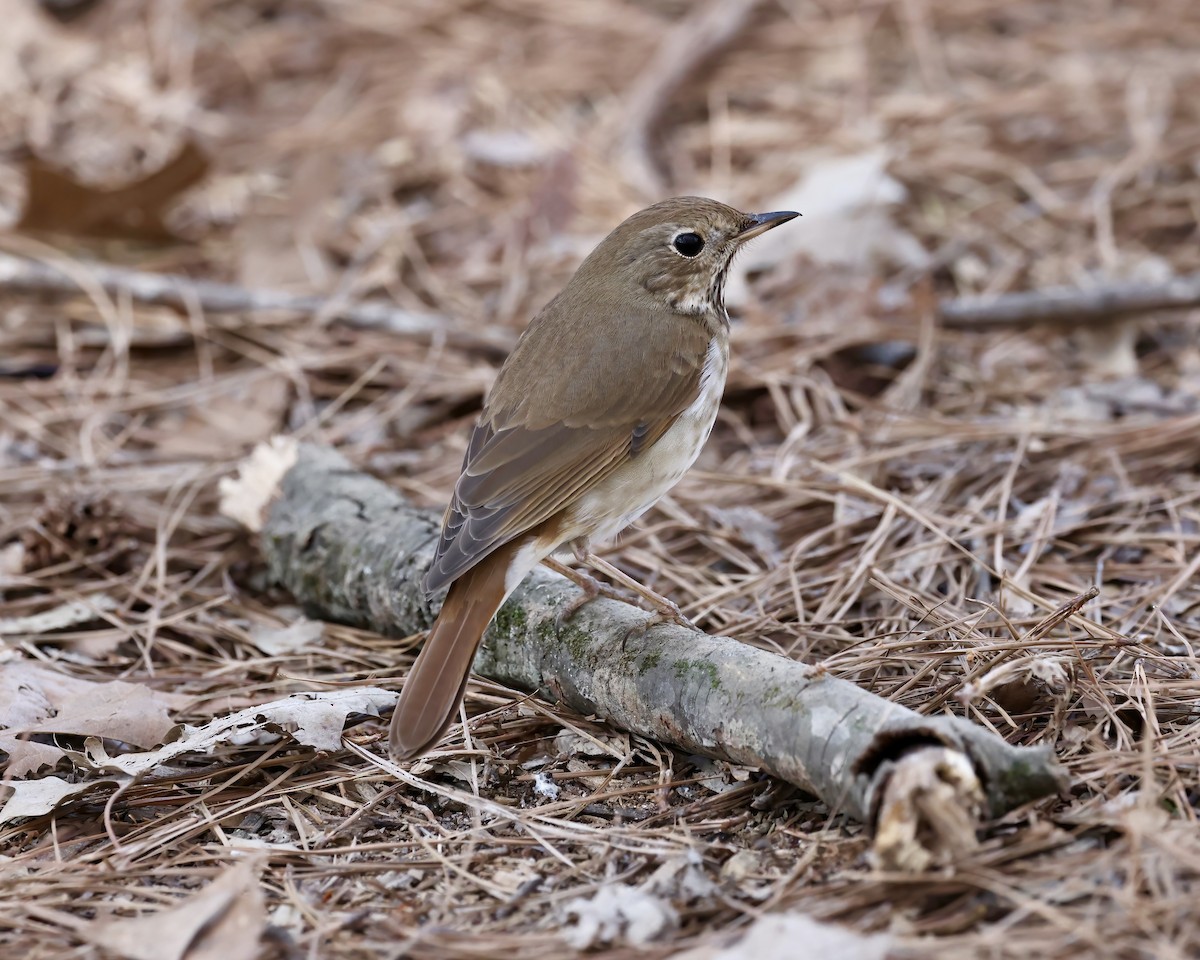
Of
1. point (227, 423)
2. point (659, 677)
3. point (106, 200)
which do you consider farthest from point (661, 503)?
point (106, 200)

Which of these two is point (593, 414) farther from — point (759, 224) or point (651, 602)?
point (759, 224)

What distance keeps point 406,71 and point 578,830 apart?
6.38m

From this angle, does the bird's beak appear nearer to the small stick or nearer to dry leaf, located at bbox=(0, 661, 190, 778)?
dry leaf, located at bbox=(0, 661, 190, 778)

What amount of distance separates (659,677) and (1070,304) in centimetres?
324

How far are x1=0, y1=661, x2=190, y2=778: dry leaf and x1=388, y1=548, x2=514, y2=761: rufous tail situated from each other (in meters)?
0.70

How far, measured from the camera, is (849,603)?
13.0ft

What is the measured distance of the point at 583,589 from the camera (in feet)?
12.7

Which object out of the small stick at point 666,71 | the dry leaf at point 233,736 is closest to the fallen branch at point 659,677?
the dry leaf at point 233,736

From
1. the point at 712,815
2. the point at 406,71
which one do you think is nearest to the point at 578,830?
the point at 712,815

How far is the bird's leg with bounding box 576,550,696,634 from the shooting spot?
357cm

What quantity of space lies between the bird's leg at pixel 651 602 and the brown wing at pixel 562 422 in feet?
0.97

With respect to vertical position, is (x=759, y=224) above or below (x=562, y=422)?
above

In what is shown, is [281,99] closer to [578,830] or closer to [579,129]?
[579,129]

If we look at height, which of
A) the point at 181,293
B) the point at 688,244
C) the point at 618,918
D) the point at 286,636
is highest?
the point at 688,244
